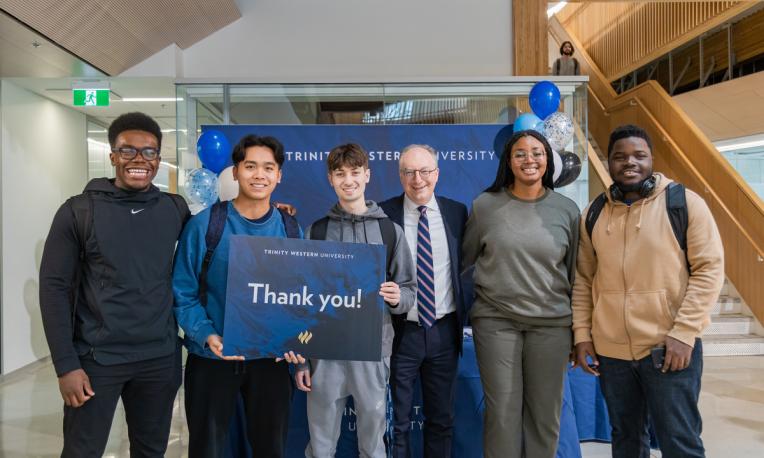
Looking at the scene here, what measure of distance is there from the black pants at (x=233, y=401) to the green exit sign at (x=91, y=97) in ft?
15.1

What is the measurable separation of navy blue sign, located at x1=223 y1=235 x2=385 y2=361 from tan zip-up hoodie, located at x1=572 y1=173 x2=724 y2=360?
900mm

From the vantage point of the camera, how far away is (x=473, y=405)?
2.83 metres

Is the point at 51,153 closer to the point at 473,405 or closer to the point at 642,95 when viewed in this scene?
the point at 473,405

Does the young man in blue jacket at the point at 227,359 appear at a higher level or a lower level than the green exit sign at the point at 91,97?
lower

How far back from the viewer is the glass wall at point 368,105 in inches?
176

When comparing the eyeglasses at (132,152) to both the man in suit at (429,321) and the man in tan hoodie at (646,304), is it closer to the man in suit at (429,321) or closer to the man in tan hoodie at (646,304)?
the man in suit at (429,321)

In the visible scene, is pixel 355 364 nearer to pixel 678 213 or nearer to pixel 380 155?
pixel 678 213

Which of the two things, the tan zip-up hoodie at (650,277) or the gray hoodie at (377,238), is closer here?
the tan zip-up hoodie at (650,277)

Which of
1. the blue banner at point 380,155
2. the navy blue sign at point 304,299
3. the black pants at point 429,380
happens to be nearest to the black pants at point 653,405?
the black pants at point 429,380

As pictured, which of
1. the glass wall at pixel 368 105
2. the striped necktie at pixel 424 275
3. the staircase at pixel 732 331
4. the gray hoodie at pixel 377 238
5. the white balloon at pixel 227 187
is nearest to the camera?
the gray hoodie at pixel 377 238

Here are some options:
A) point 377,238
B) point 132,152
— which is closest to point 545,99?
point 377,238

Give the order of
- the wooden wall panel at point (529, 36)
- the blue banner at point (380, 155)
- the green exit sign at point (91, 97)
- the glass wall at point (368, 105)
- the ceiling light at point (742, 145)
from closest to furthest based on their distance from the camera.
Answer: the blue banner at point (380, 155) → the glass wall at point (368, 105) → the wooden wall panel at point (529, 36) → the green exit sign at point (91, 97) → the ceiling light at point (742, 145)

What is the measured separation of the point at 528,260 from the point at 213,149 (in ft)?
7.58

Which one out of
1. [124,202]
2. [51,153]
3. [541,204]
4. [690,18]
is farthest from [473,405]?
[690,18]
